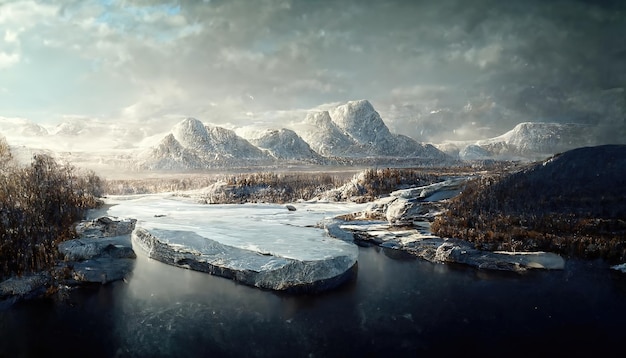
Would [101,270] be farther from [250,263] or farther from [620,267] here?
[620,267]

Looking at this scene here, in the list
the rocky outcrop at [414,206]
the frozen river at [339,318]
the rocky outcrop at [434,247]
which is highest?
the rocky outcrop at [414,206]

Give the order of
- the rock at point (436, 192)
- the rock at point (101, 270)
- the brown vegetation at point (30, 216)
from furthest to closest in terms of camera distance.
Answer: the rock at point (436, 192)
the brown vegetation at point (30, 216)
the rock at point (101, 270)

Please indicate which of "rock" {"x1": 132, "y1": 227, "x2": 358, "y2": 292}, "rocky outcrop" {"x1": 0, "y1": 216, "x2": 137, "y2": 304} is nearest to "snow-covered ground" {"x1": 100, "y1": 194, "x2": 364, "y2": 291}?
"rock" {"x1": 132, "y1": 227, "x2": 358, "y2": 292}

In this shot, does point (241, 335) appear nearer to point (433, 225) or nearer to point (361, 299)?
point (361, 299)

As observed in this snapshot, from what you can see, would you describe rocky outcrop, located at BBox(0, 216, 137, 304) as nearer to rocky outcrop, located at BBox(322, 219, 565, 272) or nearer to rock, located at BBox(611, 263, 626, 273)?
rocky outcrop, located at BBox(322, 219, 565, 272)

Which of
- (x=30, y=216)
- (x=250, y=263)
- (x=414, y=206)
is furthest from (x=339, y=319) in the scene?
(x=414, y=206)

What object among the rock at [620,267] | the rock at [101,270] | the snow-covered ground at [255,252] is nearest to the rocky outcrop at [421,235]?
the rock at [620,267]

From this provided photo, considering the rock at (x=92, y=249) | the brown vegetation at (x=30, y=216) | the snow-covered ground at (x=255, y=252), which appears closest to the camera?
the snow-covered ground at (x=255, y=252)

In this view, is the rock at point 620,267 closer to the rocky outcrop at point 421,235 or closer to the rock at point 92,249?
the rocky outcrop at point 421,235
